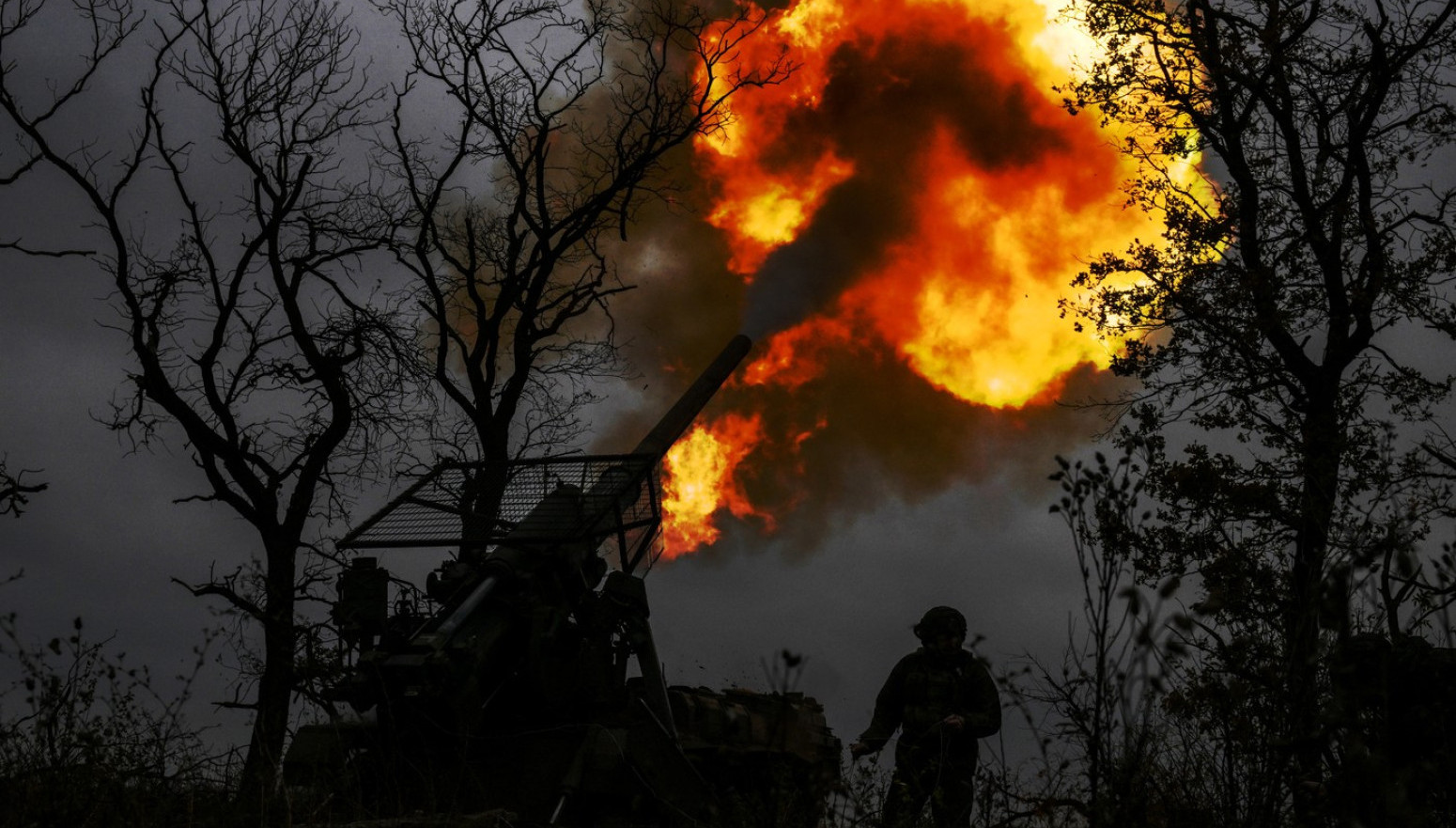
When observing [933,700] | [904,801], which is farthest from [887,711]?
[904,801]

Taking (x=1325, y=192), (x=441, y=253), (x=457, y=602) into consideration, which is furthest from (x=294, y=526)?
(x=1325, y=192)

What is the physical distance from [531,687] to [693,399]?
17.9 feet

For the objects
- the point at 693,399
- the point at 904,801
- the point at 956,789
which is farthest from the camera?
the point at 693,399

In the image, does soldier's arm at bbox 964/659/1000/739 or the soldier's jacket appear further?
the soldier's jacket

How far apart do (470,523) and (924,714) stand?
4397 millimetres

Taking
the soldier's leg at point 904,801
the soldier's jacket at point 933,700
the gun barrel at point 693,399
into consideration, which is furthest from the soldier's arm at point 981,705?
the gun barrel at point 693,399

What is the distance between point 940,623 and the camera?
1102 cm

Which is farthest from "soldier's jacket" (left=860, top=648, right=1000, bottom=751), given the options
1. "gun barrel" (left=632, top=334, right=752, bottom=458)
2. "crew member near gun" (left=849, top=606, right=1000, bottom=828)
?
"gun barrel" (left=632, top=334, right=752, bottom=458)

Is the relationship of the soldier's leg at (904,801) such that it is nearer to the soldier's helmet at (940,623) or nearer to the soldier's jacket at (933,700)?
the soldier's jacket at (933,700)

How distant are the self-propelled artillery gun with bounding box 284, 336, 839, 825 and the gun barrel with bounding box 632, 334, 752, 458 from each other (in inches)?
73.1

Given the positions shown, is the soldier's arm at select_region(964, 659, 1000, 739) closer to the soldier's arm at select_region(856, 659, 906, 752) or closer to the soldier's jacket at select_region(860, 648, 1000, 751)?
the soldier's jacket at select_region(860, 648, 1000, 751)

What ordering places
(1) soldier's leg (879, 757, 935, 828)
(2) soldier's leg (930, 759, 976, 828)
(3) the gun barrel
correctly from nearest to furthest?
(1) soldier's leg (879, 757, 935, 828), (2) soldier's leg (930, 759, 976, 828), (3) the gun barrel

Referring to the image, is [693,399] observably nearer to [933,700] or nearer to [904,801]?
[933,700]

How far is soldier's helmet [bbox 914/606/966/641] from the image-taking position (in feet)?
36.1
